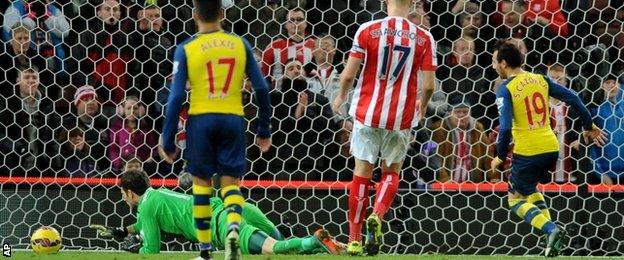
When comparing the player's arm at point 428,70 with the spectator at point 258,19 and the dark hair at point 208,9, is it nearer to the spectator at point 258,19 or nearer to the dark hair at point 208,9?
the dark hair at point 208,9

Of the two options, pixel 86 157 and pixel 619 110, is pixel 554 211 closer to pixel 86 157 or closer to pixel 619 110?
pixel 619 110

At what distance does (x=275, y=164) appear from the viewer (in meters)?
13.7

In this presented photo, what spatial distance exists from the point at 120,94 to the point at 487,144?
10.4 ft

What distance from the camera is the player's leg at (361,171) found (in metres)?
10.7

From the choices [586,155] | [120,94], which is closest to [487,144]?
[586,155]

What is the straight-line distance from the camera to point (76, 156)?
13664 mm

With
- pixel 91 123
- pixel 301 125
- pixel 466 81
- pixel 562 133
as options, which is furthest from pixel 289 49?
pixel 562 133

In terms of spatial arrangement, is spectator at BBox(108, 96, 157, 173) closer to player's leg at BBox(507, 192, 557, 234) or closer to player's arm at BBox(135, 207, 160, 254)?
player's arm at BBox(135, 207, 160, 254)

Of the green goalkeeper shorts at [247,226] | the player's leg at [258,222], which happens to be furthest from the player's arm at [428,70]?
the player's leg at [258,222]

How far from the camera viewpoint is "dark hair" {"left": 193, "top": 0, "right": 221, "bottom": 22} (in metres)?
9.18

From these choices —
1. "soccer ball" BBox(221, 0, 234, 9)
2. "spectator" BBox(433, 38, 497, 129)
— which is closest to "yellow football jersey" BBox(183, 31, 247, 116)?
"spectator" BBox(433, 38, 497, 129)

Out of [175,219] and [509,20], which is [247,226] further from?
[509,20]

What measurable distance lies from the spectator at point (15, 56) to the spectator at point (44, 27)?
0.23 ft

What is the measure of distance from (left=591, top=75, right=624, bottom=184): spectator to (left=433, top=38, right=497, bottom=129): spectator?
94 centimetres
